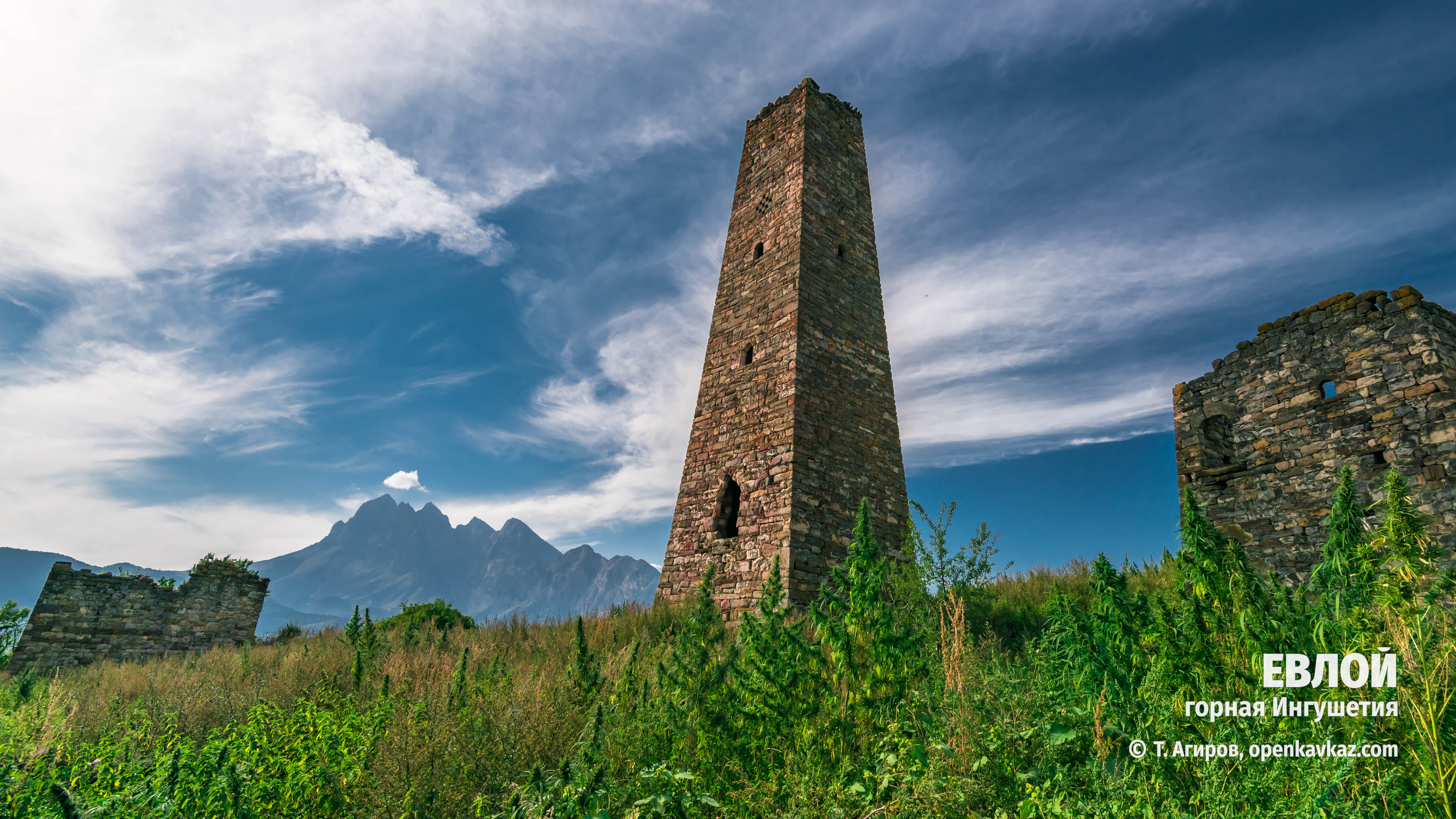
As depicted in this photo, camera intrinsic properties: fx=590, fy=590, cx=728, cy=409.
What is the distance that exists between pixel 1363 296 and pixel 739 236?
11149 mm

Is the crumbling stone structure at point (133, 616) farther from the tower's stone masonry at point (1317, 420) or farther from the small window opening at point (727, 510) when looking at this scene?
the tower's stone masonry at point (1317, 420)

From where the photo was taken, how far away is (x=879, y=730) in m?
3.41

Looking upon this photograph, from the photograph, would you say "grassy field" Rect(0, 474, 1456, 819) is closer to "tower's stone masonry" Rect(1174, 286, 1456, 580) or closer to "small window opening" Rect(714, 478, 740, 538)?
"small window opening" Rect(714, 478, 740, 538)

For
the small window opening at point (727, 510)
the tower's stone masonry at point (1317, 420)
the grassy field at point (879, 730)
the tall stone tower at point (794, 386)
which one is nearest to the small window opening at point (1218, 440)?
the tower's stone masonry at point (1317, 420)

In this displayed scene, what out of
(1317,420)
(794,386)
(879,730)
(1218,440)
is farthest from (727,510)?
(1317,420)

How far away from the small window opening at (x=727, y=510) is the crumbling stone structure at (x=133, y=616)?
1596cm

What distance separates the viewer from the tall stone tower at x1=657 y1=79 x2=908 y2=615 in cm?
1048

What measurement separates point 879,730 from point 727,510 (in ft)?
26.7

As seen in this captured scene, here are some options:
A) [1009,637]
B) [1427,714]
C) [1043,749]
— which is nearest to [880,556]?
[1043,749]

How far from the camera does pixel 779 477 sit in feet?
34.6

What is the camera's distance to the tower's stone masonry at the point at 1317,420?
8141 mm

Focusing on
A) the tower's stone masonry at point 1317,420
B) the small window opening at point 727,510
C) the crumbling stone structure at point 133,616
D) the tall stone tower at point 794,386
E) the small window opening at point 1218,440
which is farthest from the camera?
the crumbling stone structure at point 133,616

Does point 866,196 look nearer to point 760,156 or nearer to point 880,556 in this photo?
point 760,156

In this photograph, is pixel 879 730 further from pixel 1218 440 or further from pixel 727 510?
pixel 1218 440
